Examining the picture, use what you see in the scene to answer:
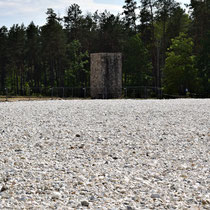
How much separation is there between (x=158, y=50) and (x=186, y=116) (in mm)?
31114

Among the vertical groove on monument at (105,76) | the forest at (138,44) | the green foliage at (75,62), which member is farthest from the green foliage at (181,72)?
the green foliage at (75,62)

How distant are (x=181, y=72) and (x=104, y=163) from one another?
2684 cm

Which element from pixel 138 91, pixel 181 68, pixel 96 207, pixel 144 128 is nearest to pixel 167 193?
pixel 96 207

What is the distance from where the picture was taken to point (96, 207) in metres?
4.03

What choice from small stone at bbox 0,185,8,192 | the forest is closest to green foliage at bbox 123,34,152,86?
the forest

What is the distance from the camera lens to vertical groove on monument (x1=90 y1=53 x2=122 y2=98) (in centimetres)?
2181

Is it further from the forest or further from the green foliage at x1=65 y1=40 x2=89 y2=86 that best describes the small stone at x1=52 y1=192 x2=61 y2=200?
the green foliage at x1=65 y1=40 x2=89 y2=86

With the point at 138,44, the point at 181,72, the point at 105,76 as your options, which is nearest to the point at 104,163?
the point at 105,76

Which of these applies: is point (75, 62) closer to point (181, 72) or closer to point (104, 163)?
point (181, 72)

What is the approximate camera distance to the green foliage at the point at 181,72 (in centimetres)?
3120

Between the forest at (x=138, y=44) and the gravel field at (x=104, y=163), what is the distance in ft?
71.1

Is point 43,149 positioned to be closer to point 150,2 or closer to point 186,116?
point 186,116

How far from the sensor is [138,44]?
38.4 m

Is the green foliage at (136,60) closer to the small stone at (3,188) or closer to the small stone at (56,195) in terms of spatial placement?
the small stone at (3,188)
